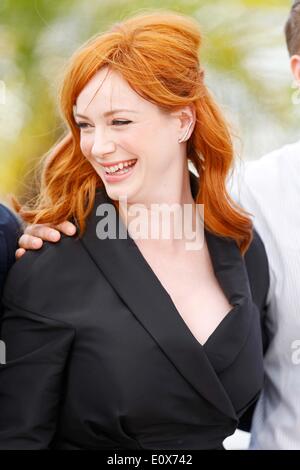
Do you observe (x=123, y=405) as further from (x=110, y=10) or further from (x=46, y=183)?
(x=110, y=10)

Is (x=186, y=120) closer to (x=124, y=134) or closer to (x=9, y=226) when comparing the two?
(x=124, y=134)

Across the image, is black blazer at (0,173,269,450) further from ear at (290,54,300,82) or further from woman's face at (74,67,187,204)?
ear at (290,54,300,82)

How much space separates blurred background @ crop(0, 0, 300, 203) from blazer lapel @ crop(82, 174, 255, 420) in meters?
1.54

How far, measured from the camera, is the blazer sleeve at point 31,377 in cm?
150

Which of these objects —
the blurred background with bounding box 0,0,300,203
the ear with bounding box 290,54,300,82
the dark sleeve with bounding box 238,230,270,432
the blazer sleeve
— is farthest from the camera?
the blurred background with bounding box 0,0,300,203

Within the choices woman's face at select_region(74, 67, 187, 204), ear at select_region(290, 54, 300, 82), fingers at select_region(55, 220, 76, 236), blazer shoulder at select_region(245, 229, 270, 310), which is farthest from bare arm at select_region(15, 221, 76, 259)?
ear at select_region(290, 54, 300, 82)

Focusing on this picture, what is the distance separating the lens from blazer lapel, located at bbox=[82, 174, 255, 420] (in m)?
1.53

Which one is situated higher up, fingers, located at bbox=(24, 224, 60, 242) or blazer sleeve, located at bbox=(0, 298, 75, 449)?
fingers, located at bbox=(24, 224, 60, 242)

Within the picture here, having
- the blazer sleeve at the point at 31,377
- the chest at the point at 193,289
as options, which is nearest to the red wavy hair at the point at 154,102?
the chest at the point at 193,289

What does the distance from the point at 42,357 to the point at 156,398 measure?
243mm

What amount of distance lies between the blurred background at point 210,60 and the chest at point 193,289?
1.48 meters

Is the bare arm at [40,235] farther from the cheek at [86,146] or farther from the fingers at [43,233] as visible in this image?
the cheek at [86,146]

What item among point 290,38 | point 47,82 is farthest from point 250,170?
point 47,82

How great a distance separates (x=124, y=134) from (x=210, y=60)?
165 cm
